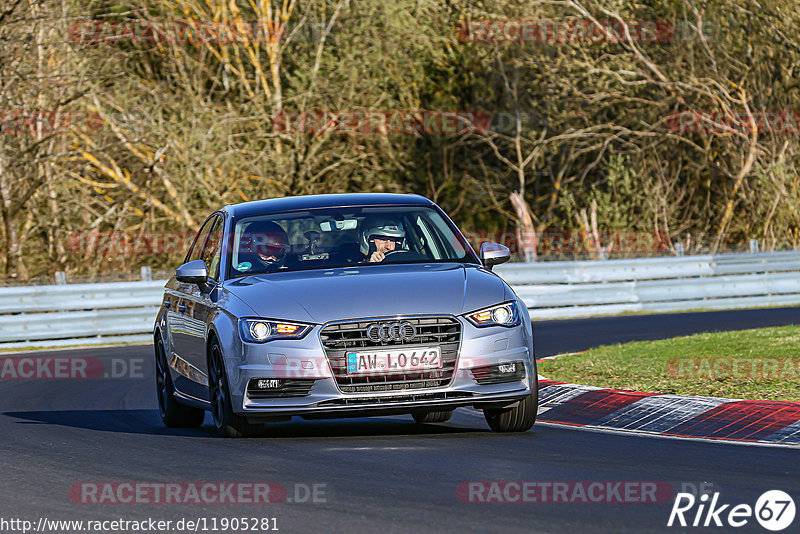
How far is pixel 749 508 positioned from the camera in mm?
6707

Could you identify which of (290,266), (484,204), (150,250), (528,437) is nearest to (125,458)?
(290,266)

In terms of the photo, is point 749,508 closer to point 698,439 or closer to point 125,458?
point 698,439

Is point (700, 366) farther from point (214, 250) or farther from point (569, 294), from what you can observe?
point (569, 294)

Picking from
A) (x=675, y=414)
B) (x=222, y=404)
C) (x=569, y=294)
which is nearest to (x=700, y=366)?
(x=675, y=414)

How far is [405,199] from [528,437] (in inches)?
89.2

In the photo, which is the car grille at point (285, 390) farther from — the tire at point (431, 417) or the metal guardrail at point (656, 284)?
the metal guardrail at point (656, 284)

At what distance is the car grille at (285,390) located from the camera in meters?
9.14

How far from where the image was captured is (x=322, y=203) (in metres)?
10.9

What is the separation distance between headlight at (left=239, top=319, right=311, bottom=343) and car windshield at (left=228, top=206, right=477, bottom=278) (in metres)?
0.96

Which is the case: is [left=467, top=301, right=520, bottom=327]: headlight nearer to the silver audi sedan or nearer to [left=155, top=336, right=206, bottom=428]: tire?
the silver audi sedan

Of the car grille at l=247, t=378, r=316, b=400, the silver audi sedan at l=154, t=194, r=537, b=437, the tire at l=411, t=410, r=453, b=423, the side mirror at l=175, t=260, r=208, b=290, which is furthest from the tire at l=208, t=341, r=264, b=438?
the tire at l=411, t=410, r=453, b=423

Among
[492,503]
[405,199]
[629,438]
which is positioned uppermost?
[405,199]

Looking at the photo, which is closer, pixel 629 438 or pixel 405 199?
→ pixel 629 438

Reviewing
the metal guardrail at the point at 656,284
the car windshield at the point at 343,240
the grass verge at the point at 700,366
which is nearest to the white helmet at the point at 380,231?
the car windshield at the point at 343,240
